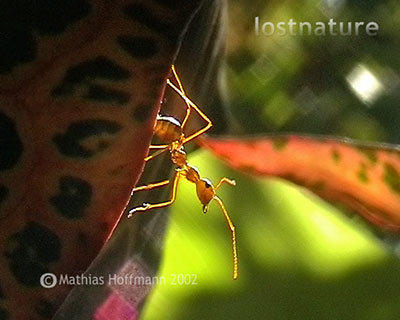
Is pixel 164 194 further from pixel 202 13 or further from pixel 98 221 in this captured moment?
pixel 202 13

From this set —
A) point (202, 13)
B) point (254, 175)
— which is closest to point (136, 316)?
point (254, 175)

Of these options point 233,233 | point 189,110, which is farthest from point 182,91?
point 233,233

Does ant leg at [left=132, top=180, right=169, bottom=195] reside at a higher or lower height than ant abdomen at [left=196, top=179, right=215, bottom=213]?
lower

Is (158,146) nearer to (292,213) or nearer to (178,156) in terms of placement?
(178,156)

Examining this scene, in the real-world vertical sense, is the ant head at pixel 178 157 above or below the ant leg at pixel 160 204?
above

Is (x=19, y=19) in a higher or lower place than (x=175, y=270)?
higher

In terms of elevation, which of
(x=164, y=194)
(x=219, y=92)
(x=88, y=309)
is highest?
(x=219, y=92)
